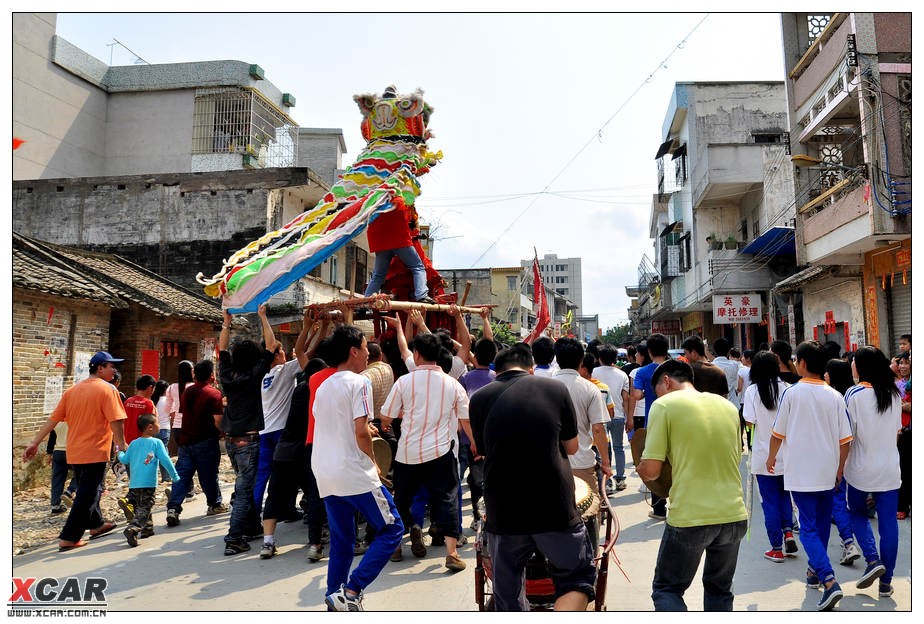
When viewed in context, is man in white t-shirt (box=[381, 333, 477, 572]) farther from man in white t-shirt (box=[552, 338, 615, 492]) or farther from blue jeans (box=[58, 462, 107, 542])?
blue jeans (box=[58, 462, 107, 542])

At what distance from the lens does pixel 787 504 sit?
17.0 ft

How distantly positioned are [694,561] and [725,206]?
72.3ft

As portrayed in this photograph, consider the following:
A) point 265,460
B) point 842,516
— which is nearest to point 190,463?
point 265,460

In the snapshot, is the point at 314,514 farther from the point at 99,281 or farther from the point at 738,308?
the point at 738,308

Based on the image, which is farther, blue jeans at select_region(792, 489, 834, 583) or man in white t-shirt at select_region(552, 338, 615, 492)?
man in white t-shirt at select_region(552, 338, 615, 492)

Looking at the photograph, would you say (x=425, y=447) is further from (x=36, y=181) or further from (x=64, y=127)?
(x=64, y=127)

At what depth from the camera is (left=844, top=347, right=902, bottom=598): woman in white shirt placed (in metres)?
4.36

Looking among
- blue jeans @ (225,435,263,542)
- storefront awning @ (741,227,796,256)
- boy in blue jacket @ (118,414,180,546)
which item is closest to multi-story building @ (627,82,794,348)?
storefront awning @ (741,227,796,256)

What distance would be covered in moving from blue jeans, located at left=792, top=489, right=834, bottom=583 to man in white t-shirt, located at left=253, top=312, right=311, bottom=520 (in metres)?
4.24

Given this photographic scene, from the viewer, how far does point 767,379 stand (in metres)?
5.27

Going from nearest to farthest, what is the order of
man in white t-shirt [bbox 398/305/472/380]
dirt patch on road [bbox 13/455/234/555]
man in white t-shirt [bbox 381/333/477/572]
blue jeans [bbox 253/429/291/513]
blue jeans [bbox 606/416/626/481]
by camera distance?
man in white t-shirt [bbox 381/333/477/572]
blue jeans [bbox 253/429/291/513]
man in white t-shirt [bbox 398/305/472/380]
dirt patch on road [bbox 13/455/234/555]
blue jeans [bbox 606/416/626/481]

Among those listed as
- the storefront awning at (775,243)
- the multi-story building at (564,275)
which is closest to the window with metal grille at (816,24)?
the storefront awning at (775,243)

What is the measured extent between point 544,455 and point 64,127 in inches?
912

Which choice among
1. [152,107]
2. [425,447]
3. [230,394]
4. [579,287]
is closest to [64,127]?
[152,107]
